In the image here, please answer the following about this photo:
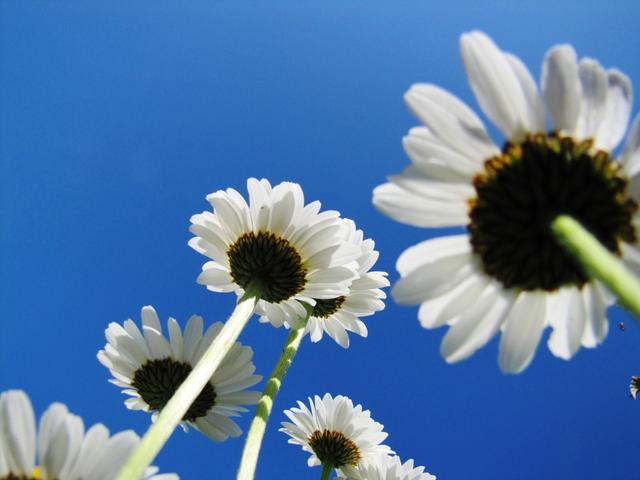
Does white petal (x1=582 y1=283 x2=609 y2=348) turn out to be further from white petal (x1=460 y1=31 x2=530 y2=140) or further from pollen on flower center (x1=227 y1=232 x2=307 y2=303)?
pollen on flower center (x1=227 y1=232 x2=307 y2=303)

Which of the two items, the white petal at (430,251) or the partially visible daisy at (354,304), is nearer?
the white petal at (430,251)

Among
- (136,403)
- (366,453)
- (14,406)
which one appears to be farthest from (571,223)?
(366,453)

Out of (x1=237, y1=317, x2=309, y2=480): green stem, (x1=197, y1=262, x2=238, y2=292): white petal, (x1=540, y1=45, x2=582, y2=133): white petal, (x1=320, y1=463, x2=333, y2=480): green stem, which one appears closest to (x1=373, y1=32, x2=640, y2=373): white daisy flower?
(x1=540, y1=45, x2=582, y2=133): white petal

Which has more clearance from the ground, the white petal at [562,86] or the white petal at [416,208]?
the white petal at [562,86]

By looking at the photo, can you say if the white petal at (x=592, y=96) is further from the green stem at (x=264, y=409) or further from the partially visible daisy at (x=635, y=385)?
the partially visible daisy at (x=635, y=385)

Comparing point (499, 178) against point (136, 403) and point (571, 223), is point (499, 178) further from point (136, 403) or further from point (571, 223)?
point (136, 403)

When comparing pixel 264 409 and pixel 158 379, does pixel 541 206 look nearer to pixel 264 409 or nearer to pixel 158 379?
pixel 264 409

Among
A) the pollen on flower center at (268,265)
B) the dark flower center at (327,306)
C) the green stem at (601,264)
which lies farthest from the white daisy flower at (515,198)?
the dark flower center at (327,306)
